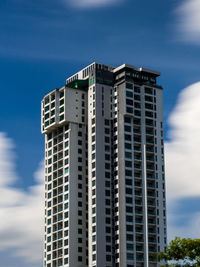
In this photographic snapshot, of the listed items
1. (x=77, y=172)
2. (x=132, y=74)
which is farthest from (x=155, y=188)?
(x=132, y=74)

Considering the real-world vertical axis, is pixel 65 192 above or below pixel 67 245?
above

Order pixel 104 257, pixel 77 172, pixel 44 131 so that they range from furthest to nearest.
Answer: pixel 44 131 → pixel 77 172 → pixel 104 257

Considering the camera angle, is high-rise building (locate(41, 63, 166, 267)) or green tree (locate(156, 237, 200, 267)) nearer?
green tree (locate(156, 237, 200, 267))

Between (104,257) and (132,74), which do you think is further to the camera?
(132,74)

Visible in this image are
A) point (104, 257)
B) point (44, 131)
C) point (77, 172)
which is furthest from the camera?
point (44, 131)

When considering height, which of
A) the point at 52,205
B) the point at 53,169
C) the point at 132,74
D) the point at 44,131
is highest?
the point at 132,74

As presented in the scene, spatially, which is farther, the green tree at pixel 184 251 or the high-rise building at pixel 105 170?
the high-rise building at pixel 105 170

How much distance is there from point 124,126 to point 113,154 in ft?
24.6

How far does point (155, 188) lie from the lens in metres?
149

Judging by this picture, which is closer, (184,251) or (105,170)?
(184,251)

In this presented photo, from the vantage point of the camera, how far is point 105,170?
147000mm

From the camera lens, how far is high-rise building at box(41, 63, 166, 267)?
466ft

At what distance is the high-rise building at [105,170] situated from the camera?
5595 inches

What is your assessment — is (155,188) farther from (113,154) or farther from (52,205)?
(52,205)
